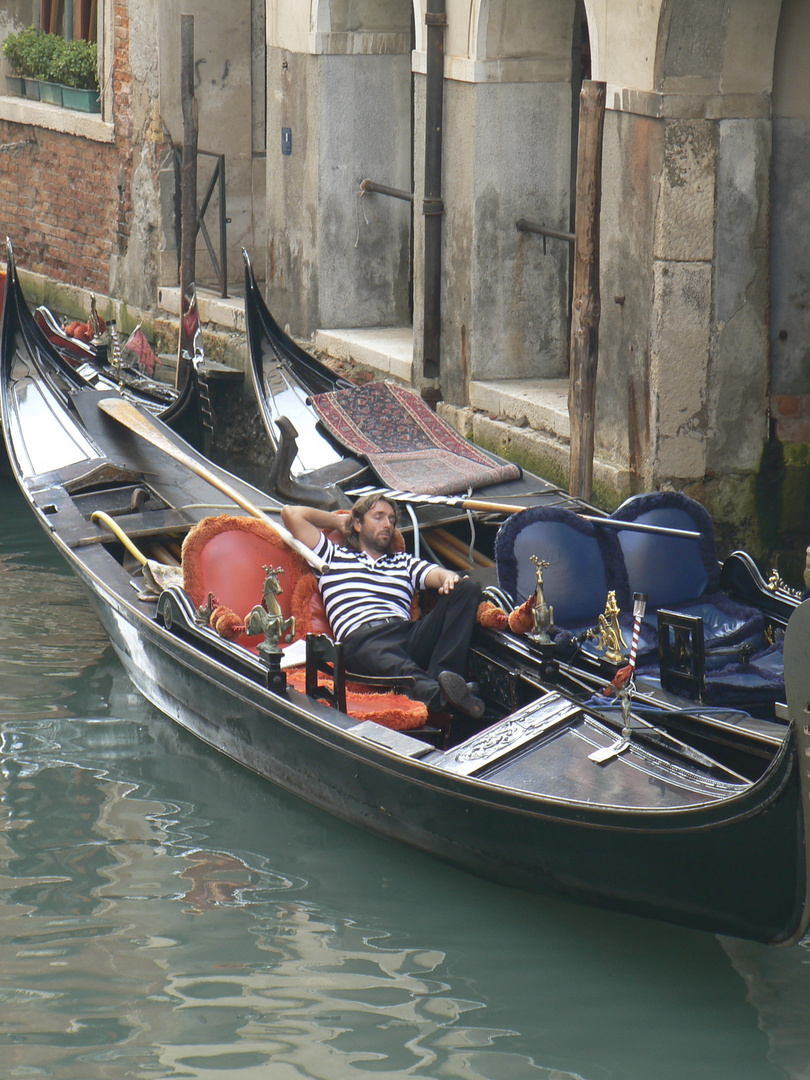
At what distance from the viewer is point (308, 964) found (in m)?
3.07

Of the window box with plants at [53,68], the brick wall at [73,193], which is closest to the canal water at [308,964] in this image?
the brick wall at [73,193]

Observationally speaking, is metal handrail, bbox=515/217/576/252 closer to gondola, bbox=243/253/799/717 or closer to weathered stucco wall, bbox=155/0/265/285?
gondola, bbox=243/253/799/717

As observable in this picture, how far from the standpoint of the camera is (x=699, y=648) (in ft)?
10.8

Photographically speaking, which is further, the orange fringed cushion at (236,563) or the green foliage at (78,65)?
the green foliage at (78,65)

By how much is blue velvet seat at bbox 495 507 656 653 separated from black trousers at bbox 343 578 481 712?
14 centimetres

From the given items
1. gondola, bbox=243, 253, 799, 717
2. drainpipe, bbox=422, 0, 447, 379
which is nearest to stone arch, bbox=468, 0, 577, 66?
drainpipe, bbox=422, 0, 447, 379

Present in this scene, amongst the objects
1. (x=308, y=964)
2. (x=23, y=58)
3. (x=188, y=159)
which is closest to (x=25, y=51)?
(x=23, y=58)

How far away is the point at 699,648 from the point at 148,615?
155 cm

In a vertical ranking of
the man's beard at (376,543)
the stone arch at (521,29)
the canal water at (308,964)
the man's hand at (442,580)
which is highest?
the stone arch at (521,29)

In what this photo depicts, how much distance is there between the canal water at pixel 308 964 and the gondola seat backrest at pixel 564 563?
0.77 m

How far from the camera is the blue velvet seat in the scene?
386 centimetres

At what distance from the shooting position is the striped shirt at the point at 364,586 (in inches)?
153

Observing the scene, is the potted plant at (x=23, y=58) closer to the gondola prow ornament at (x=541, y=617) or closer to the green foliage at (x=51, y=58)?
the green foliage at (x=51, y=58)

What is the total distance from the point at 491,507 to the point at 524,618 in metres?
0.81
